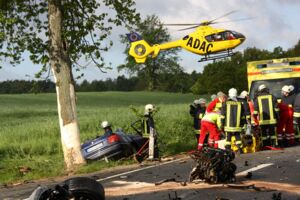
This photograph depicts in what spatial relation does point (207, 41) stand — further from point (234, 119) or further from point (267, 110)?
point (234, 119)

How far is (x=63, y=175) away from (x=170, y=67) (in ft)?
260

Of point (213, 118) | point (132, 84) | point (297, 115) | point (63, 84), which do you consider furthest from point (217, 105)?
point (132, 84)

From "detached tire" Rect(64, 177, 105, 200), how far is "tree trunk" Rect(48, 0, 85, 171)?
8.09 metres

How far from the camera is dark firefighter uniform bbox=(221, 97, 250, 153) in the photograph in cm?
1371

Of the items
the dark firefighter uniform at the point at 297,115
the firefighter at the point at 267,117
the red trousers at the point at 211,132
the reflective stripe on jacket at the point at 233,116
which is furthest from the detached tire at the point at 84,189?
the dark firefighter uniform at the point at 297,115

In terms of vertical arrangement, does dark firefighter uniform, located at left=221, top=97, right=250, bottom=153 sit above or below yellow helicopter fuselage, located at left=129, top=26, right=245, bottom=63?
below

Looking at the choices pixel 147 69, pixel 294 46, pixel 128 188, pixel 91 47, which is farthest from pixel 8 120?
pixel 294 46

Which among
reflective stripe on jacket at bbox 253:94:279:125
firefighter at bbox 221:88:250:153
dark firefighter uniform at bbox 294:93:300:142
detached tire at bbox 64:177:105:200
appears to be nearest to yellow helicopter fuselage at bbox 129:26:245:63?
Answer: dark firefighter uniform at bbox 294:93:300:142

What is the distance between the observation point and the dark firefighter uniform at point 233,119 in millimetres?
13711

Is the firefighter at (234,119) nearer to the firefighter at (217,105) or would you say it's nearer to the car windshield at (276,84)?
the firefighter at (217,105)

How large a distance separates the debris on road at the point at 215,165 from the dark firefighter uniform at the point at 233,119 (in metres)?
4.94

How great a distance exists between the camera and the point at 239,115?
13.8 m

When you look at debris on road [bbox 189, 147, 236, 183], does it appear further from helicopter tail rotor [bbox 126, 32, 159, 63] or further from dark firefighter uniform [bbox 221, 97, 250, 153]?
helicopter tail rotor [bbox 126, 32, 159, 63]

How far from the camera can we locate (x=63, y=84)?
14188mm
